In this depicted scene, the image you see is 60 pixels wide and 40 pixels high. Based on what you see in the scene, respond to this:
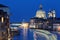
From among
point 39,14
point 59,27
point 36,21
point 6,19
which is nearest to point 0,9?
point 6,19

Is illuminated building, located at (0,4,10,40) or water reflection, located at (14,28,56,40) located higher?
illuminated building, located at (0,4,10,40)

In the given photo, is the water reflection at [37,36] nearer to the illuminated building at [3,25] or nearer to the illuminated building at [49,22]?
the illuminated building at [3,25]

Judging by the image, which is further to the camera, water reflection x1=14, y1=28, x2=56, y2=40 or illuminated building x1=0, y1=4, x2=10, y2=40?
water reflection x1=14, y1=28, x2=56, y2=40

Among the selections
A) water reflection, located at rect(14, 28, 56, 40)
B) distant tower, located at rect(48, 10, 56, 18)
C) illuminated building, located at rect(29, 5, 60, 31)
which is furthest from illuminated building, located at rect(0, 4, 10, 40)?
distant tower, located at rect(48, 10, 56, 18)

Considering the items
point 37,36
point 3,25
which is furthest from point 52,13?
point 3,25

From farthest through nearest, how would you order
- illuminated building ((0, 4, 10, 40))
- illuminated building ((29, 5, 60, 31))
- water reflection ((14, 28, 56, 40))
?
1. illuminated building ((29, 5, 60, 31))
2. water reflection ((14, 28, 56, 40))
3. illuminated building ((0, 4, 10, 40))

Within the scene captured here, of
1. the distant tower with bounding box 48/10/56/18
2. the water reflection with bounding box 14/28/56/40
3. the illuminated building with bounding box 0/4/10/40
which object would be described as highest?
the distant tower with bounding box 48/10/56/18

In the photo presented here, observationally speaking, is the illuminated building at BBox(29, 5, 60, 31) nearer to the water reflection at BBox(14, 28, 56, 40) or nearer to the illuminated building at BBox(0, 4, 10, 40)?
the water reflection at BBox(14, 28, 56, 40)

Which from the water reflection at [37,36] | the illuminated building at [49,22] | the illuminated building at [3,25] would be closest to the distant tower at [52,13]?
the illuminated building at [49,22]

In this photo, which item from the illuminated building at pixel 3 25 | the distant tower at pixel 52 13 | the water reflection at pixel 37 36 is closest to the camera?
the illuminated building at pixel 3 25

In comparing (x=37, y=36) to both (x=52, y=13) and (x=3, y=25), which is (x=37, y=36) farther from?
(x=52, y=13)

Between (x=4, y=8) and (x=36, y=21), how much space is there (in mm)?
103630

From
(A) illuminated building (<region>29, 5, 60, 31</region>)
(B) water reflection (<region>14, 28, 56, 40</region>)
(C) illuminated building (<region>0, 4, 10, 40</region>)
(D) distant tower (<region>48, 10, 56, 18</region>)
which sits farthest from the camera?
(D) distant tower (<region>48, 10, 56, 18</region>)

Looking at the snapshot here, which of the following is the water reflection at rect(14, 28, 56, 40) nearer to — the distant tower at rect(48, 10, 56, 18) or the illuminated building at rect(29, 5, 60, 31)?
the illuminated building at rect(29, 5, 60, 31)
